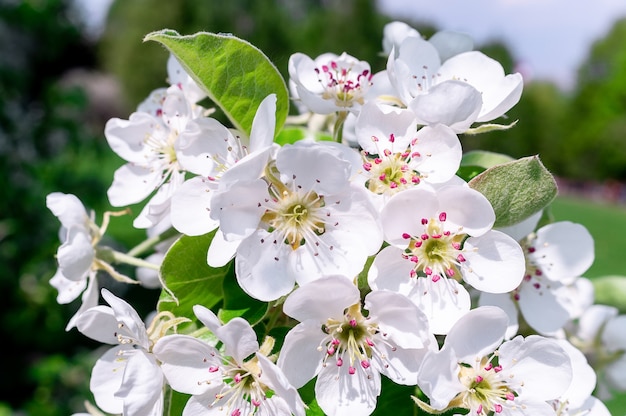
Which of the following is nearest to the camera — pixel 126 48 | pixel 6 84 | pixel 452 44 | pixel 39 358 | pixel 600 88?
pixel 452 44

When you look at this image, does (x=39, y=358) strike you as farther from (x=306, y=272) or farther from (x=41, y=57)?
(x=306, y=272)

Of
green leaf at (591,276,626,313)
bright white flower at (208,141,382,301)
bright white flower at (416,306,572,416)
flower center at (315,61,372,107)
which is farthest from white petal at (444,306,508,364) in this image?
green leaf at (591,276,626,313)

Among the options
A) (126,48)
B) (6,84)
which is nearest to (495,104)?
(6,84)

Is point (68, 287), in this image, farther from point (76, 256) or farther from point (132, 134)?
point (132, 134)

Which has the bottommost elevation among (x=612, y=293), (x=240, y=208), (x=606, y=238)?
(x=606, y=238)

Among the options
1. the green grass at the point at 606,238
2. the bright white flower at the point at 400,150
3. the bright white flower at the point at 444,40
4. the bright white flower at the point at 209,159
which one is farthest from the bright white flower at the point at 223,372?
the green grass at the point at 606,238

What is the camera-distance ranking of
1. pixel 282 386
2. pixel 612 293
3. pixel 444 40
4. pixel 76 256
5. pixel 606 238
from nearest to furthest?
1. pixel 282 386
2. pixel 76 256
3. pixel 444 40
4. pixel 612 293
5. pixel 606 238

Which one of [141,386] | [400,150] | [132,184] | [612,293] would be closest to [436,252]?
[400,150]

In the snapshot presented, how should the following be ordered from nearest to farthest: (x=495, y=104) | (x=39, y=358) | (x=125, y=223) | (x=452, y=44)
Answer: (x=495, y=104), (x=452, y=44), (x=39, y=358), (x=125, y=223)
